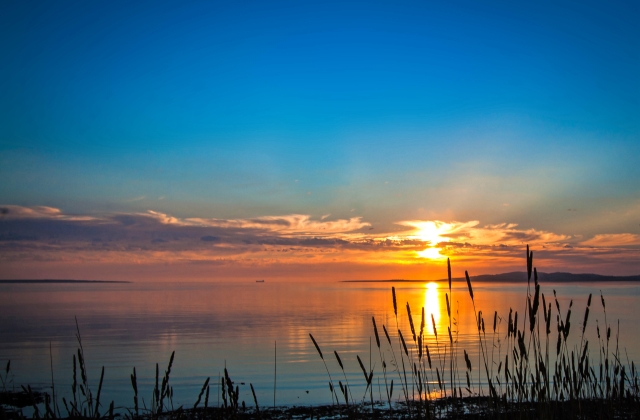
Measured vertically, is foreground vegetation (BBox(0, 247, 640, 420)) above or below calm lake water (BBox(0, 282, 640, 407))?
above

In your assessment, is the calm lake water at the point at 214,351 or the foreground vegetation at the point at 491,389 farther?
the calm lake water at the point at 214,351

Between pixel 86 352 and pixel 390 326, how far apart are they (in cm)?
2019

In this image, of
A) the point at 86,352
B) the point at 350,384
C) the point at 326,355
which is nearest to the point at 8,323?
→ the point at 86,352

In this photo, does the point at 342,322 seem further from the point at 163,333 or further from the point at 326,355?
the point at 326,355

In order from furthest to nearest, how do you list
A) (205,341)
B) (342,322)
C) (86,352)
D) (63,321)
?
(63,321), (342,322), (205,341), (86,352)

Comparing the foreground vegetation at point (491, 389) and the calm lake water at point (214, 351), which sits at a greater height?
the foreground vegetation at point (491, 389)

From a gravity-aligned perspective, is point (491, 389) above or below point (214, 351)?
above

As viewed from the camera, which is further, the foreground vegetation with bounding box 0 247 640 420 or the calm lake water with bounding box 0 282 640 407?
the calm lake water with bounding box 0 282 640 407

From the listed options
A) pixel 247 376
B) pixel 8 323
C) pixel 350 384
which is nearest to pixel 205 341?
pixel 247 376

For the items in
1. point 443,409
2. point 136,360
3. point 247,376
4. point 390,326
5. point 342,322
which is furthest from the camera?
point 342,322

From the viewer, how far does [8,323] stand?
4138cm

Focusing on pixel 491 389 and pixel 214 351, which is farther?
pixel 214 351

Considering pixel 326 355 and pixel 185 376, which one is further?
pixel 326 355

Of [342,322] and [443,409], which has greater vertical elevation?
[443,409]
